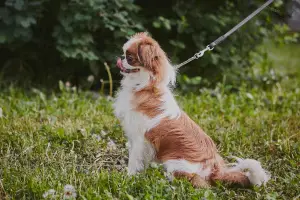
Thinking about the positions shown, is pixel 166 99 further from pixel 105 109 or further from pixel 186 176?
pixel 105 109

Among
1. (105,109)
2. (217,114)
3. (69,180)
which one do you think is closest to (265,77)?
(217,114)

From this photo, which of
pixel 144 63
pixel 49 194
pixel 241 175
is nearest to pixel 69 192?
pixel 49 194

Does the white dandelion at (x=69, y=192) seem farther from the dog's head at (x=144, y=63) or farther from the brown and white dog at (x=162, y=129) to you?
the dog's head at (x=144, y=63)

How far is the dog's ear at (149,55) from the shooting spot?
3.27 metres

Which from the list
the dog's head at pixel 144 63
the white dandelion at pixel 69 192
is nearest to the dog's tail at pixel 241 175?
the dog's head at pixel 144 63

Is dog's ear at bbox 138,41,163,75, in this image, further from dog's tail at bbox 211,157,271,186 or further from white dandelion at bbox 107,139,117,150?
white dandelion at bbox 107,139,117,150

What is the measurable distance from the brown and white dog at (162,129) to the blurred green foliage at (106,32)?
2070 millimetres

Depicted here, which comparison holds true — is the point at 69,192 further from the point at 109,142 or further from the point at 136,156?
the point at 109,142

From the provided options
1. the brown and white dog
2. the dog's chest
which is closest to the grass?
the brown and white dog

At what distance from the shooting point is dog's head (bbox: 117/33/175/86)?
3.29m

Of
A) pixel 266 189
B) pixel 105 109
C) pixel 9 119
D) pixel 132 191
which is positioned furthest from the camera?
pixel 105 109

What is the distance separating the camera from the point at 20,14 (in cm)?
531

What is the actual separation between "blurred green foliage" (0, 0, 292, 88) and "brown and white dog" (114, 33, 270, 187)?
2070 millimetres

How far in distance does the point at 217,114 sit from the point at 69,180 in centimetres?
229
